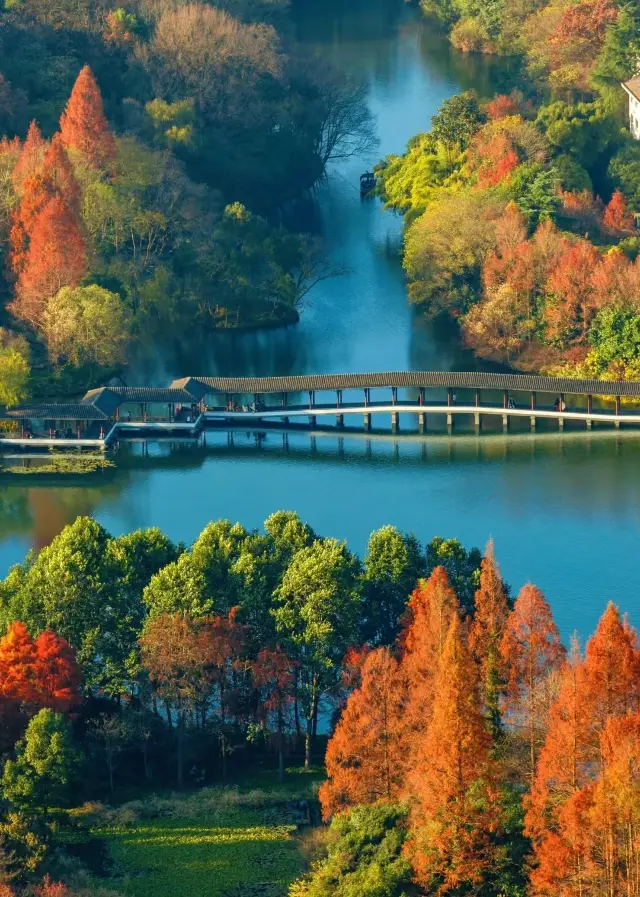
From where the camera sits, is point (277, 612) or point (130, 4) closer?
point (277, 612)

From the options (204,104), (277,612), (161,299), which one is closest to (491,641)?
(277,612)

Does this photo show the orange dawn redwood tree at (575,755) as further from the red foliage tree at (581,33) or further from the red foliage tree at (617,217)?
the red foliage tree at (581,33)

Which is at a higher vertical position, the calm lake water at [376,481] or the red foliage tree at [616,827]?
the calm lake water at [376,481]

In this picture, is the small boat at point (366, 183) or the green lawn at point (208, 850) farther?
the small boat at point (366, 183)

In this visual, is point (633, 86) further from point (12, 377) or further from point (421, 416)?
point (12, 377)

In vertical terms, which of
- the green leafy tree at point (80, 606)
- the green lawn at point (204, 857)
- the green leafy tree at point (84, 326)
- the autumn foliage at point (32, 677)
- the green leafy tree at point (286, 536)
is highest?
the green leafy tree at point (84, 326)

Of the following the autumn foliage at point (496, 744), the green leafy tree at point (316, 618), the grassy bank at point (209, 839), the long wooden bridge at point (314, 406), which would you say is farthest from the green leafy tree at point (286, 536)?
the long wooden bridge at point (314, 406)

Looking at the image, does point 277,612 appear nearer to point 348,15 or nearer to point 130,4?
point 130,4
